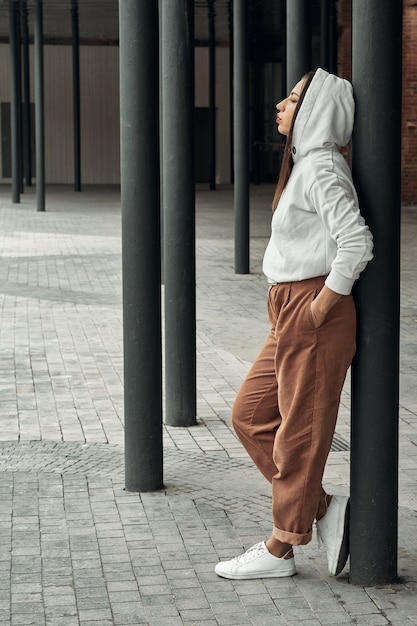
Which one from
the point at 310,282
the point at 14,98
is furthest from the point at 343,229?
the point at 14,98

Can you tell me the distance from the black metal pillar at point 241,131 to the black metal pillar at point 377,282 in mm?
9481

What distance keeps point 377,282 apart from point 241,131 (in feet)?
31.8

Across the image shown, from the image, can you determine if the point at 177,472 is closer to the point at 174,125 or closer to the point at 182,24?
the point at 174,125

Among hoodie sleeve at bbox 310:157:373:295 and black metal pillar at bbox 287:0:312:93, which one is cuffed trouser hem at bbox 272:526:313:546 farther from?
black metal pillar at bbox 287:0:312:93

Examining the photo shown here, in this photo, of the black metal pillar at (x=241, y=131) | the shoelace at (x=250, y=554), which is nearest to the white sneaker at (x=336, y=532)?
the shoelace at (x=250, y=554)

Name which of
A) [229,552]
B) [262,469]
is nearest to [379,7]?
[262,469]

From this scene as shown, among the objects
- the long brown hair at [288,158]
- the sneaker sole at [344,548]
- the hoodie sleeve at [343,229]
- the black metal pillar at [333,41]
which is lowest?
the sneaker sole at [344,548]

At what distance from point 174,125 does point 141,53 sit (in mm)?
1406

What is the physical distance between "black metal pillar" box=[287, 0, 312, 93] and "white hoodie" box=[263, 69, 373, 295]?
593cm

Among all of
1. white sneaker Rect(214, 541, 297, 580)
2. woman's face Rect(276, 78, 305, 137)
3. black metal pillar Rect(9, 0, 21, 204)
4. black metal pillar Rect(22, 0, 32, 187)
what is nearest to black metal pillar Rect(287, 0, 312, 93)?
woman's face Rect(276, 78, 305, 137)

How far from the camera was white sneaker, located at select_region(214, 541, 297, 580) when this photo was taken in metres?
4.29

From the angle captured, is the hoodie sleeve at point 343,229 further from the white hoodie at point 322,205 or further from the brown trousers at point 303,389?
the brown trousers at point 303,389

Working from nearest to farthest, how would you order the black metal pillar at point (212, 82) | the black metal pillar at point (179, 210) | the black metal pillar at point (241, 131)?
the black metal pillar at point (179, 210), the black metal pillar at point (241, 131), the black metal pillar at point (212, 82)

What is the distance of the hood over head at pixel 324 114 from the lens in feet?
13.1
